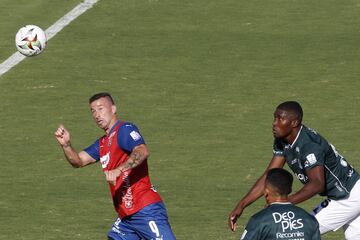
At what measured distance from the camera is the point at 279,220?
11445 millimetres

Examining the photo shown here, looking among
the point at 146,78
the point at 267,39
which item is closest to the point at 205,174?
the point at 146,78

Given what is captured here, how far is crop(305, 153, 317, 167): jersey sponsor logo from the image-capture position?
13980mm

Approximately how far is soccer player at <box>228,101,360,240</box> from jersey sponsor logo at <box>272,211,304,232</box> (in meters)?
1.93

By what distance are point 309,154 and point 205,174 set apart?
6.68 m

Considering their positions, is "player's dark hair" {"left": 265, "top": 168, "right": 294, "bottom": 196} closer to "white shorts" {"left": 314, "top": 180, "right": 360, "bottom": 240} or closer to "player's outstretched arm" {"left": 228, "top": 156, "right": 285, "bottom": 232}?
"player's outstretched arm" {"left": 228, "top": 156, "right": 285, "bottom": 232}

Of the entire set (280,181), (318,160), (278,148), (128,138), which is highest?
(128,138)

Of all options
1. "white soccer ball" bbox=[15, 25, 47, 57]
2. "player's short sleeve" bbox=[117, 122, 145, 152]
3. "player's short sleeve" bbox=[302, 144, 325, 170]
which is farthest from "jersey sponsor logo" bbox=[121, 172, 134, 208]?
"white soccer ball" bbox=[15, 25, 47, 57]

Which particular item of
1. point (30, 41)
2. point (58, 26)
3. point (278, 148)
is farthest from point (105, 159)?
point (58, 26)

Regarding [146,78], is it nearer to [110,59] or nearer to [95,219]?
[110,59]

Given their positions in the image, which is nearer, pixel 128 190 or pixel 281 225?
pixel 281 225

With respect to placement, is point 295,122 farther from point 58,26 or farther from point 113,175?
point 58,26

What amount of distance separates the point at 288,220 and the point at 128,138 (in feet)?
10.6

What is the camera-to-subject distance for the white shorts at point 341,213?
14719mm

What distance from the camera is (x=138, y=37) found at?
90.3 feet
